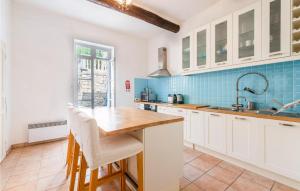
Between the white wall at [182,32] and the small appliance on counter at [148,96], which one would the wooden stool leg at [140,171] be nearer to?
the white wall at [182,32]

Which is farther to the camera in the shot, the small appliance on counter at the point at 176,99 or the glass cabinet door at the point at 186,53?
the small appliance on counter at the point at 176,99

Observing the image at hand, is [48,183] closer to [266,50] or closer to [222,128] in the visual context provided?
[222,128]

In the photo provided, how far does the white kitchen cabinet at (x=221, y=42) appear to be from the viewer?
2404mm

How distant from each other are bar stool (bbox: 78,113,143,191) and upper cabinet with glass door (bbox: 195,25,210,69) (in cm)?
219

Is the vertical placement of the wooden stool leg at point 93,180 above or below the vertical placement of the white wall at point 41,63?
below

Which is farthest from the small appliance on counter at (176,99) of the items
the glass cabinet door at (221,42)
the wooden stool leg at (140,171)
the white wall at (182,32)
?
the wooden stool leg at (140,171)

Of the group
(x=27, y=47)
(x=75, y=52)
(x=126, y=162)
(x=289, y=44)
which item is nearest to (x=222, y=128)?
(x=289, y=44)

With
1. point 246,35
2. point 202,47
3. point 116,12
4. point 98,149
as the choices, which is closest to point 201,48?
point 202,47

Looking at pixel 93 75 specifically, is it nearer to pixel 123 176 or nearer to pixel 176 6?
pixel 176 6

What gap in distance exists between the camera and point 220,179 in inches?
72.4

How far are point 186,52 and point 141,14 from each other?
51.8 inches

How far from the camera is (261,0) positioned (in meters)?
2.02

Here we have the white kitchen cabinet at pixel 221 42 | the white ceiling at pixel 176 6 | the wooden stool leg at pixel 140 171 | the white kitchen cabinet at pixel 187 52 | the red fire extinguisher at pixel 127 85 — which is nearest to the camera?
the wooden stool leg at pixel 140 171

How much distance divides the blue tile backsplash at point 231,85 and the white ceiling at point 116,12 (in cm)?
142
